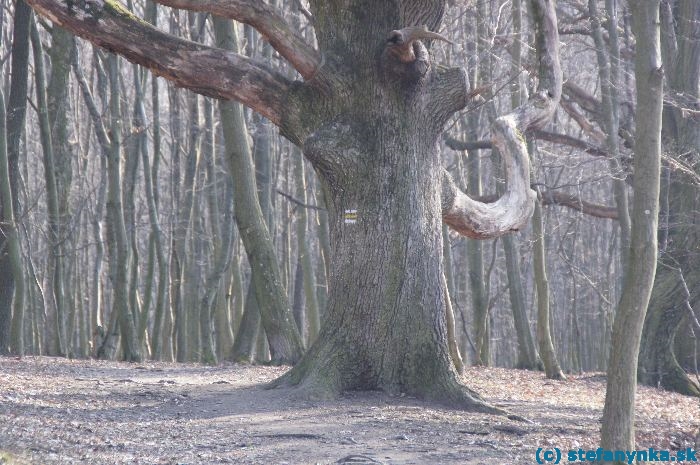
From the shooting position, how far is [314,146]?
27.3 feet

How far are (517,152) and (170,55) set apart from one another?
160 inches

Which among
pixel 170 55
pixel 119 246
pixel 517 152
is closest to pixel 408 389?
pixel 517 152

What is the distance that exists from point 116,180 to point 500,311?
86.1ft

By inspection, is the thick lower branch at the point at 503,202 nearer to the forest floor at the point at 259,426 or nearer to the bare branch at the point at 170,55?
the forest floor at the point at 259,426

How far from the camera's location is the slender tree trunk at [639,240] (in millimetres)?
5402

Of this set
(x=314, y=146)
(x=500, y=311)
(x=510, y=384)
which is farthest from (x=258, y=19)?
(x=500, y=311)

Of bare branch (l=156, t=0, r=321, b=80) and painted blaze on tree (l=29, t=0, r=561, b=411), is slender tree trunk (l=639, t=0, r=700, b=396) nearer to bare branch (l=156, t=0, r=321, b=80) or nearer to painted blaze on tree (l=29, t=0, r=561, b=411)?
painted blaze on tree (l=29, t=0, r=561, b=411)

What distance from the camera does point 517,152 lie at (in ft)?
30.4

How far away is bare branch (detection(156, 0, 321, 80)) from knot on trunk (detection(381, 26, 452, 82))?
2.66 ft

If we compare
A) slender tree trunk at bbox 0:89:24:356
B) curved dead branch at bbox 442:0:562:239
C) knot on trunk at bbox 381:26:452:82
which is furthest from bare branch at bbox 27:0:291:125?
slender tree trunk at bbox 0:89:24:356

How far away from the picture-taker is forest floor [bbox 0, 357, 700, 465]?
5957mm

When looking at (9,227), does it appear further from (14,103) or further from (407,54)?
(407,54)

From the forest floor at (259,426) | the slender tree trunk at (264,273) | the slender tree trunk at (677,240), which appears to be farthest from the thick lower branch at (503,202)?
the slender tree trunk at (677,240)

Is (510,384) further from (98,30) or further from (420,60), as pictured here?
(98,30)
